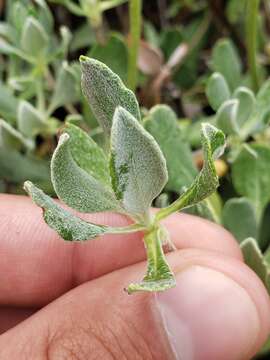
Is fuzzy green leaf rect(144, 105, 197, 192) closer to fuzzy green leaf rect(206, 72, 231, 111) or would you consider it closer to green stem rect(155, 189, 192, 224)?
fuzzy green leaf rect(206, 72, 231, 111)

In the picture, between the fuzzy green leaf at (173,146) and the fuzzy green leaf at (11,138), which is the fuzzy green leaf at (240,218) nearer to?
the fuzzy green leaf at (173,146)

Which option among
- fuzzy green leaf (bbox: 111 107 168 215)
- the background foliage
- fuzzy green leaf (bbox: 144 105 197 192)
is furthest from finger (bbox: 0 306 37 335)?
fuzzy green leaf (bbox: 111 107 168 215)

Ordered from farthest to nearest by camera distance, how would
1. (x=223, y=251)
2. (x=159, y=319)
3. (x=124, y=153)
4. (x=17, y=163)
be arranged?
(x=17, y=163) → (x=223, y=251) → (x=159, y=319) → (x=124, y=153)

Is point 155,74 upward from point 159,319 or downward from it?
upward

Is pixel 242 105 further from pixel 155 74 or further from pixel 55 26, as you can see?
pixel 55 26

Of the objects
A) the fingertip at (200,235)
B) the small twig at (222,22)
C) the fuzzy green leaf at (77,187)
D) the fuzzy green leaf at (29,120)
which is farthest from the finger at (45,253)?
the small twig at (222,22)

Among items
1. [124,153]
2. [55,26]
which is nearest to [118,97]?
[124,153]

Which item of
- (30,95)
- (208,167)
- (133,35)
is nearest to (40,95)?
(30,95)
